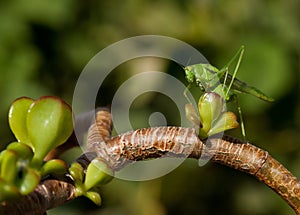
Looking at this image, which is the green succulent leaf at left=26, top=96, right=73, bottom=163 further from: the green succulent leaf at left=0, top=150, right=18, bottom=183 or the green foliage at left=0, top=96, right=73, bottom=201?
the green succulent leaf at left=0, top=150, right=18, bottom=183

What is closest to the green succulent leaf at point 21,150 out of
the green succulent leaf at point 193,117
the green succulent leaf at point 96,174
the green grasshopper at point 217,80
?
the green succulent leaf at point 96,174

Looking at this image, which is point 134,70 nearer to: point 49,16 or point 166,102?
point 166,102

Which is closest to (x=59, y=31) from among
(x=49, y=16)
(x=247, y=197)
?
(x=49, y=16)

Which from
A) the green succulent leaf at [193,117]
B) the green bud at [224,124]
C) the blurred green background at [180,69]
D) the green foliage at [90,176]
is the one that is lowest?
the blurred green background at [180,69]

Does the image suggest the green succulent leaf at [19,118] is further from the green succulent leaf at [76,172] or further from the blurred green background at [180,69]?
the blurred green background at [180,69]

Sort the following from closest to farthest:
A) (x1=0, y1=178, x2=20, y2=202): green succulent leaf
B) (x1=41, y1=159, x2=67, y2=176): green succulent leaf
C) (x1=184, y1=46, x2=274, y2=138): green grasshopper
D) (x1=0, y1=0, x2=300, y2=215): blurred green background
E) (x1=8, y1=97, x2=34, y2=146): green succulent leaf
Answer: (x1=0, y1=178, x2=20, y2=202): green succulent leaf → (x1=41, y1=159, x2=67, y2=176): green succulent leaf → (x1=8, y1=97, x2=34, y2=146): green succulent leaf → (x1=184, y1=46, x2=274, y2=138): green grasshopper → (x1=0, y1=0, x2=300, y2=215): blurred green background

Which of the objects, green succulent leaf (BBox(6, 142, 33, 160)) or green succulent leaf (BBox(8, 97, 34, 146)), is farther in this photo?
green succulent leaf (BBox(8, 97, 34, 146))

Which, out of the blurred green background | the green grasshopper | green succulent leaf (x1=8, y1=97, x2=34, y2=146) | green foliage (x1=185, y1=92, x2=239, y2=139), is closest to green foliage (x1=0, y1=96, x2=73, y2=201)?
green succulent leaf (x1=8, y1=97, x2=34, y2=146)
